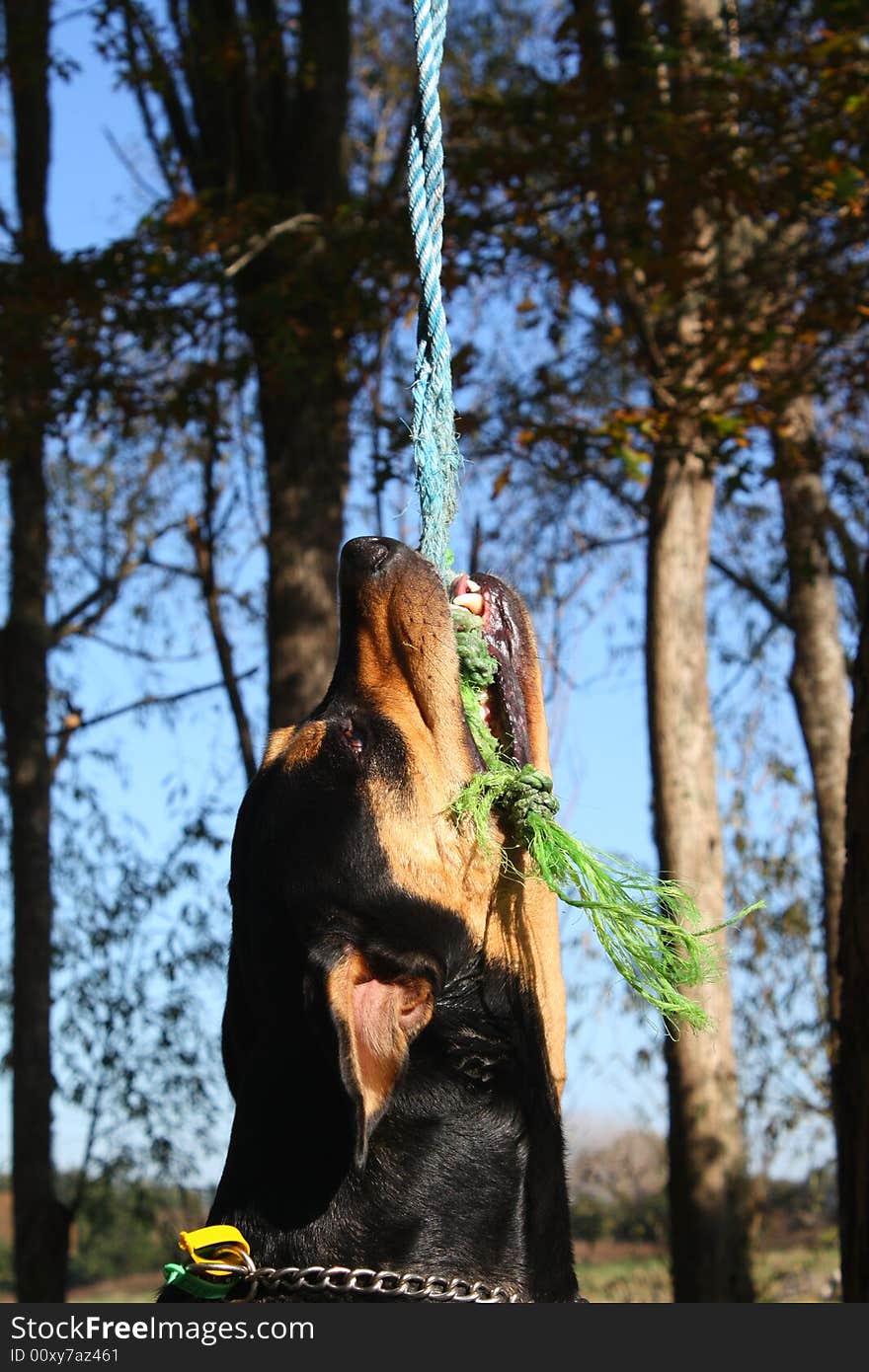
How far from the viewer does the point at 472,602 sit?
11.9 ft

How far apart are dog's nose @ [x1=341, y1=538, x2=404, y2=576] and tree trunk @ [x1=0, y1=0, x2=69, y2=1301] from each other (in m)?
6.46

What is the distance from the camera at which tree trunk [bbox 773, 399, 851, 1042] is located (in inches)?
417

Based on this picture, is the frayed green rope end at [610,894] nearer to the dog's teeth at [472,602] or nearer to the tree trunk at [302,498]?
the dog's teeth at [472,602]

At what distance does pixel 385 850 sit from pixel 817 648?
899 cm

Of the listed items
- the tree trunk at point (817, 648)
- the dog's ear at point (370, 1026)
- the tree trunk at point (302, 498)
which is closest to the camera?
the dog's ear at point (370, 1026)

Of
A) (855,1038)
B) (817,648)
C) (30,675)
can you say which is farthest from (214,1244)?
(817,648)

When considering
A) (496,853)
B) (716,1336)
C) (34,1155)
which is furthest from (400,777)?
(34,1155)

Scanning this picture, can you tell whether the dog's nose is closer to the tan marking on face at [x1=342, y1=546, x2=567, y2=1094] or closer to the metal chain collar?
the tan marking on face at [x1=342, y1=546, x2=567, y2=1094]

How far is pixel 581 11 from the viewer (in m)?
9.55

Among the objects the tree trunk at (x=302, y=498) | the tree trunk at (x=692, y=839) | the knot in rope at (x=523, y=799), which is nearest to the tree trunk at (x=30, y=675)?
the tree trunk at (x=302, y=498)

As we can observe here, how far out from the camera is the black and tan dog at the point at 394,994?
3.10 meters

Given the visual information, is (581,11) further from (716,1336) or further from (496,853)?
(716,1336)

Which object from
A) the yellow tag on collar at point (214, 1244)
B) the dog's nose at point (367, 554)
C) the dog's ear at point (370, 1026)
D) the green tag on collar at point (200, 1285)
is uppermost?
the dog's nose at point (367, 554)

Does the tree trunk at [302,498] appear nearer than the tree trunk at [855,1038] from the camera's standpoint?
No
